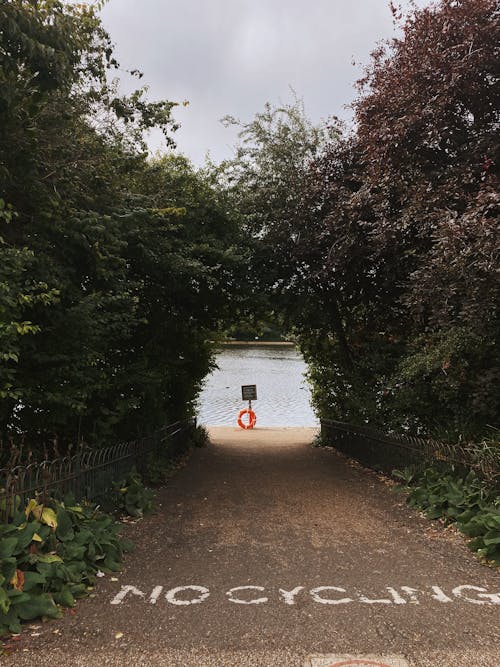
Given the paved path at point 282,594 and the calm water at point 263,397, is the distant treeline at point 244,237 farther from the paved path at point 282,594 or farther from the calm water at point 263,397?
the calm water at point 263,397

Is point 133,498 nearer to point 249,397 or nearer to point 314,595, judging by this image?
point 314,595

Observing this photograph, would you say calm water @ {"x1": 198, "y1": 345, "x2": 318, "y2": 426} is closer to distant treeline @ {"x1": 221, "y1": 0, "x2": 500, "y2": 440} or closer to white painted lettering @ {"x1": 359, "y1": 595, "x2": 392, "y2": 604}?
distant treeline @ {"x1": 221, "y1": 0, "x2": 500, "y2": 440}

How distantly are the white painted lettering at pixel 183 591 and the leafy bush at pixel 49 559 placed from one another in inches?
24.5

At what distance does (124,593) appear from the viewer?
409cm

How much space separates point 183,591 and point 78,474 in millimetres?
1685

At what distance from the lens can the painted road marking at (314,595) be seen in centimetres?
391

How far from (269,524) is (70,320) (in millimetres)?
3064

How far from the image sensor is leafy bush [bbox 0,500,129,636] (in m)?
3.50


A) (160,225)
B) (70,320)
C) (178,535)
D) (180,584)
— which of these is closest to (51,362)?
(70,320)

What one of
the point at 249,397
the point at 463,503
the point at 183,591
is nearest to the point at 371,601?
the point at 183,591

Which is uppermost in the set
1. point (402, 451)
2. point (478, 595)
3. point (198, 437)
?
point (402, 451)

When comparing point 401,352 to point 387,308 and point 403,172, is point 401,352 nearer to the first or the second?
point 387,308

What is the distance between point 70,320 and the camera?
570 cm

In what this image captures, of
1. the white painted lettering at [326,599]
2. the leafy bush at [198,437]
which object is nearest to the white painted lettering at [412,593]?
the white painted lettering at [326,599]
